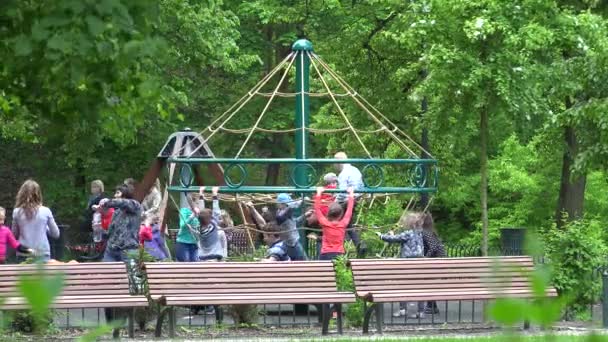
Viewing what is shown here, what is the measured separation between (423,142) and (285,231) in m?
9.10

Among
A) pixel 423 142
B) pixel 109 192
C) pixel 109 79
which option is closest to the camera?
pixel 109 79

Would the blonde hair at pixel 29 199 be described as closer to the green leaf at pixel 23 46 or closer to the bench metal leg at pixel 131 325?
the bench metal leg at pixel 131 325

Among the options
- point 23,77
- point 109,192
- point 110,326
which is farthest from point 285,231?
point 109,192

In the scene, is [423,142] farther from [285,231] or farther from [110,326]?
[110,326]

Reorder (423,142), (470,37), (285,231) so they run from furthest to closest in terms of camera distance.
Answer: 1. (423,142)
2. (470,37)
3. (285,231)

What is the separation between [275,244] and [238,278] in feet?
7.19

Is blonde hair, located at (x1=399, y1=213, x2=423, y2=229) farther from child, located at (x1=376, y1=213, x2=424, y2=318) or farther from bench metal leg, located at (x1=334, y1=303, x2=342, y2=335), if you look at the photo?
bench metal leg, located at (x1=334, y1=303, x2=342, y2=335)

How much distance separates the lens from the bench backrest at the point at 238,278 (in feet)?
41.5

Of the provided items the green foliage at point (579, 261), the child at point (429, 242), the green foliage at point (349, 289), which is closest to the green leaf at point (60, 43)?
the green foliage at point (349, 289)

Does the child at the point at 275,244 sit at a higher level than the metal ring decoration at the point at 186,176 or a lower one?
lower

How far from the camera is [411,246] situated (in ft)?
50.4

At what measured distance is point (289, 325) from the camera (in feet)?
45.9

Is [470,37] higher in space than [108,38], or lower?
higher

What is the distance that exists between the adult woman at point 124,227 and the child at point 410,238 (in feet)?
9.36
